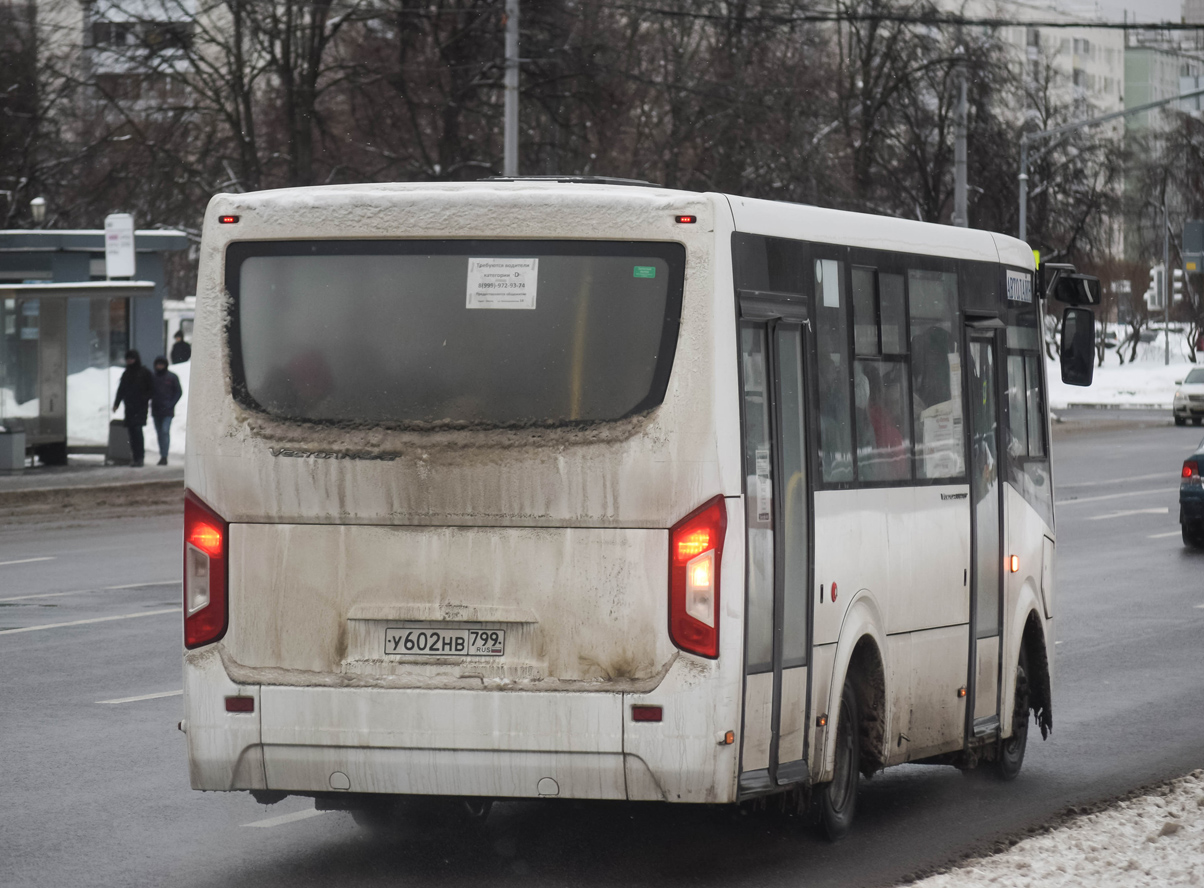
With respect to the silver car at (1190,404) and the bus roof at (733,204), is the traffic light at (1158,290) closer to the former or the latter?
the silver car at (1190,404)

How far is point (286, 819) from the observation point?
26.8 feet

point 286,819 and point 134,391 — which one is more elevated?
point 134,391

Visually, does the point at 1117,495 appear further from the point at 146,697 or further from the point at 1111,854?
the point at 1111,854

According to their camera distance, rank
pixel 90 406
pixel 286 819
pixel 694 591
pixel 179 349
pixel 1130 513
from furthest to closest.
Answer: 1. pixel 179 349
2. pixel 90 406
3. pixel 1130 513
4. pixel 286 819
5. pixel 694 591

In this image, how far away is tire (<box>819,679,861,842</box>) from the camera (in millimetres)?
7660

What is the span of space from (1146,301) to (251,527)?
92.6 metres

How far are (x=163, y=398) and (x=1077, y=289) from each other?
889 inches

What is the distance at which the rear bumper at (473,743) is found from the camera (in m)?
6.55

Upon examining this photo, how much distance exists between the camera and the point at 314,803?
841cm

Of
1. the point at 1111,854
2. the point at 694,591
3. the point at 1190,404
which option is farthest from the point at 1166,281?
the point at 694,591

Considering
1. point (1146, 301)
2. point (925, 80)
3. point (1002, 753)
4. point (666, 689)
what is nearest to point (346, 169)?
point (925, 80)

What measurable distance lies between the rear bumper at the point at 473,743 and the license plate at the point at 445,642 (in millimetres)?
130

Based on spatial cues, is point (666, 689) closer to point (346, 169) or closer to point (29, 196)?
point (346, 169)

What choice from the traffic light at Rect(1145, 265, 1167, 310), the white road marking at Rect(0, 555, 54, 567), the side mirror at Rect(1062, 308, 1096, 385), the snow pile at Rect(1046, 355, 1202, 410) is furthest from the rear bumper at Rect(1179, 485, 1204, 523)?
the traffic light at Rect(1145, 265, 1167, 310)
